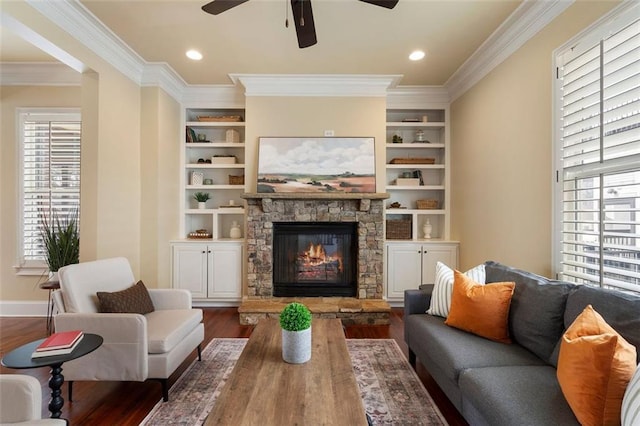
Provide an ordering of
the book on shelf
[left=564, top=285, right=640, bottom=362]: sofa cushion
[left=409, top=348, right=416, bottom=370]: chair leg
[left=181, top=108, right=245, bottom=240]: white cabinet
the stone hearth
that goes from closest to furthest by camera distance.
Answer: [left=564, top=285, right=640, bottom=362]: sofa cushion
the book on shelf
[left=409, top=348, right=416, bottom=370]: chair leg
the stone hearth
[left=181, top=108, right=245, bottom=240]: white cabinet

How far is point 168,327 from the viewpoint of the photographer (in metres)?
2.24

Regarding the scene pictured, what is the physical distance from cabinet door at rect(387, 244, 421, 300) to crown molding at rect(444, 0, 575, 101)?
219 centimetres

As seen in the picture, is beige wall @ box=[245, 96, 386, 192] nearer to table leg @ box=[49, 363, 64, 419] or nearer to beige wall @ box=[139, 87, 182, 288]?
beige wall @ box=[139, 87, 182, 288]

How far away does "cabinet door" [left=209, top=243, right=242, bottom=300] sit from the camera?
13.3ft

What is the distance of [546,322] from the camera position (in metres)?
1.78

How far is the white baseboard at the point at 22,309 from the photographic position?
12.3 feet

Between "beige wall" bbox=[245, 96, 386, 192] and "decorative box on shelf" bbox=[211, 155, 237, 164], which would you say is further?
"decorative box on shelf" bbox=[211, 155, 237, 164]

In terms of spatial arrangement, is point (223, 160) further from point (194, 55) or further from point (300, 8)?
point (300, 8)

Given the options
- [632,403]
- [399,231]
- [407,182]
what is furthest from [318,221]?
[632,403]

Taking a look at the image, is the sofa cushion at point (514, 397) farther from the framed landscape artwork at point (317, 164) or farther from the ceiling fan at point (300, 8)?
the framed landscape artwork at point (317, 164)

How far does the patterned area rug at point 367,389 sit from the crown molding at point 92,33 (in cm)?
311

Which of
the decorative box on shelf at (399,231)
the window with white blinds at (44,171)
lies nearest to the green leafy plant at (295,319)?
the decorative box on shelf at (399,231)

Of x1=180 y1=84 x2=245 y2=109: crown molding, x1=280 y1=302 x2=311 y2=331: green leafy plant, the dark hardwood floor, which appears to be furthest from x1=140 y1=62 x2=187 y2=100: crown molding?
x1=280 y1=302 x2=311 y2=331: green leafy plant

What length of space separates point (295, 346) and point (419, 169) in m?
3.51
